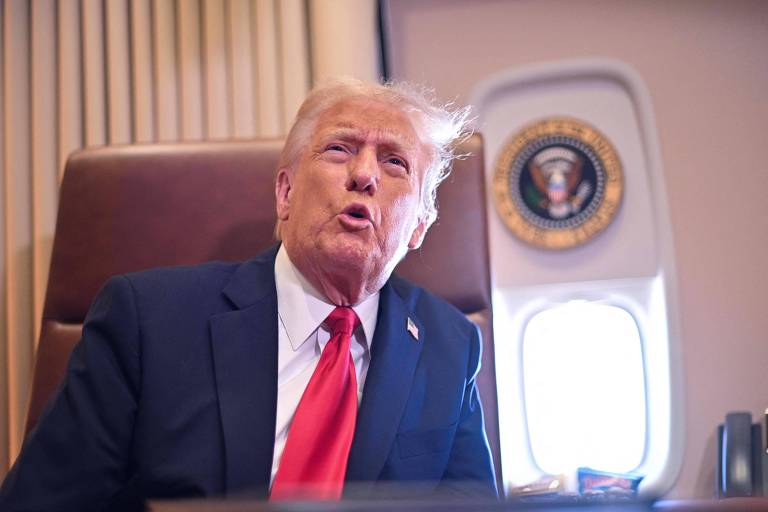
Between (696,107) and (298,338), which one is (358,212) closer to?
(298,338)

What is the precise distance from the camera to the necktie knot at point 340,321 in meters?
1.65

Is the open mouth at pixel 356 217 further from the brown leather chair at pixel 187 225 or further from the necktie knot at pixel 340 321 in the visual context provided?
the brown leather chair at pixel 187 225

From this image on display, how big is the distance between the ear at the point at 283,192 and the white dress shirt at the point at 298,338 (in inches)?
3.4

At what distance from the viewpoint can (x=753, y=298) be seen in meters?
2.91

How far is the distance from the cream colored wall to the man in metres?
1.24

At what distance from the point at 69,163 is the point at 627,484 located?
150 cm

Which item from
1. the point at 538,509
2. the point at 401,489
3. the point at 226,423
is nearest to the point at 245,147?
the point at 226,423

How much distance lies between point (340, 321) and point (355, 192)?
0.85ft

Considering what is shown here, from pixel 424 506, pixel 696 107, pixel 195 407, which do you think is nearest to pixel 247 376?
pixel 195 407

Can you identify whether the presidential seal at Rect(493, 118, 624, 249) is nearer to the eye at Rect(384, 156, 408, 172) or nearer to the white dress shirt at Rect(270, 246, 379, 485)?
the eye at Rect(384, 156, 408, 172)

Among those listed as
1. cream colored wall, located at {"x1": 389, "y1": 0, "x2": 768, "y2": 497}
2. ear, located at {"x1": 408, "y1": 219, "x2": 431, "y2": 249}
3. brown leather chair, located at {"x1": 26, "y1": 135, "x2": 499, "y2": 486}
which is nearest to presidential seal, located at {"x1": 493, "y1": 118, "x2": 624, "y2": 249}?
cream colored wall, located at {"x1": 389, "y1": 0, "x2": 768, "y2": 497}

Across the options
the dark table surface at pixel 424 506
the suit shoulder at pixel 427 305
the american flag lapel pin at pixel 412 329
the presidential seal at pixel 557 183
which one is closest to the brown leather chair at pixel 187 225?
the suit shoulder at pixel 427 305

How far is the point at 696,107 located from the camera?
299cm

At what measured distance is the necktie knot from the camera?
5.42ft
